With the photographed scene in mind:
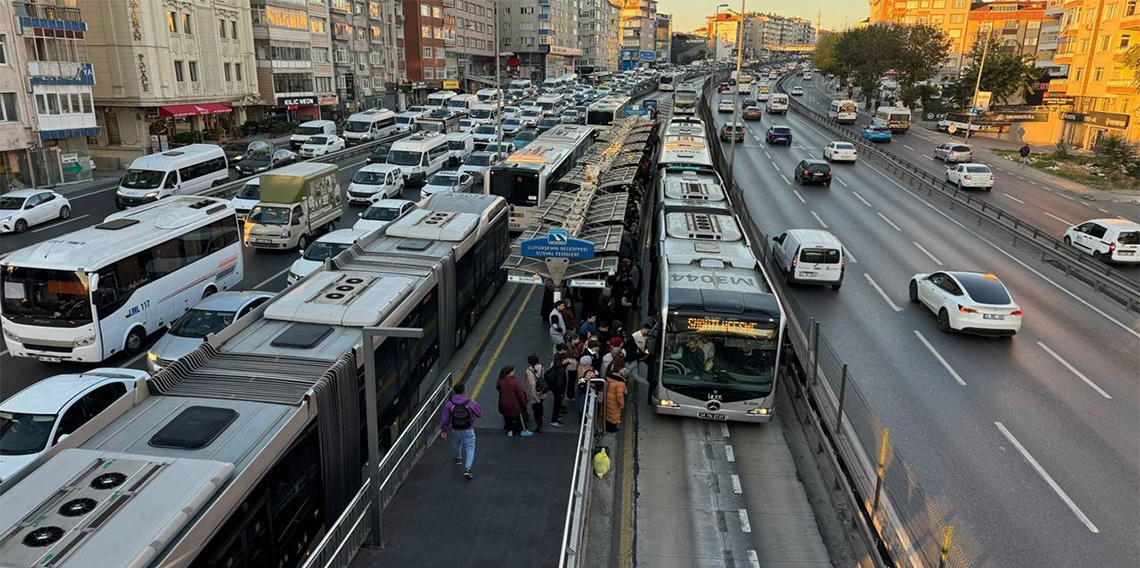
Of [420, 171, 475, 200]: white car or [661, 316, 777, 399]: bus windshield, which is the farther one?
[420, 171, 475, 200]: white car

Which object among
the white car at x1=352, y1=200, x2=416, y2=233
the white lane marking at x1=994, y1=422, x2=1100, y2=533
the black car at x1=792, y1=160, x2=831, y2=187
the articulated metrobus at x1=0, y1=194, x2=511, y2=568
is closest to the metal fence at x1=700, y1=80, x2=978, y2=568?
the white lane marking at x1=994, y1=422, x2=1100, y2=533

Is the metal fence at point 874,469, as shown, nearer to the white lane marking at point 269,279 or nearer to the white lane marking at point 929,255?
the white lane marking at point 929,255

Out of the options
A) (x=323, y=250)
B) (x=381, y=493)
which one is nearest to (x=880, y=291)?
(x=323, y=250)

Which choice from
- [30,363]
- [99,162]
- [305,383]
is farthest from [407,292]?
[99,162]

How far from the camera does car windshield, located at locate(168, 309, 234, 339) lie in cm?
1639

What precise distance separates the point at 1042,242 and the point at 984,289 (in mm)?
13462

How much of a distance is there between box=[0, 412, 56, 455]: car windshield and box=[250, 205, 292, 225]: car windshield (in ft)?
52.0

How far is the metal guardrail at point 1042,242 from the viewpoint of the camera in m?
23.2

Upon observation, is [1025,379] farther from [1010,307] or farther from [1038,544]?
[1038,544]

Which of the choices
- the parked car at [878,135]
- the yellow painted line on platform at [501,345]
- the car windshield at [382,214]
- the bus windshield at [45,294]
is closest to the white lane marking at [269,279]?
the car windshield at [382,214]

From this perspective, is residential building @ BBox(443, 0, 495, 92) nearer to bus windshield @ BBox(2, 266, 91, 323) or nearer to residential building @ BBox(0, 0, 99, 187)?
residential building @ BBox(0, 0, 99, 187)

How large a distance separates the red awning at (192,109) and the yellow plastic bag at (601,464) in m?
48.6

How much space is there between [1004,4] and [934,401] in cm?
14478

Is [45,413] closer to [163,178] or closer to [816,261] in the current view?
[816,261]
